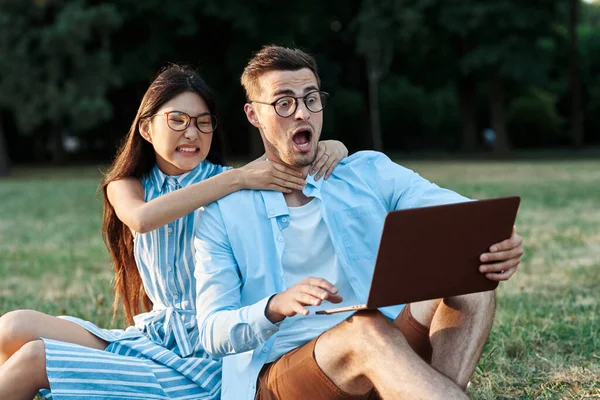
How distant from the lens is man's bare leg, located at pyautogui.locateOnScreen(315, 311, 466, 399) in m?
2.48

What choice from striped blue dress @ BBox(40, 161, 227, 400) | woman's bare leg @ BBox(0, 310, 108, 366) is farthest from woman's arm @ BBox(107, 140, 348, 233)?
woman's bare leg @ BBox(0, 310, 108, 366)

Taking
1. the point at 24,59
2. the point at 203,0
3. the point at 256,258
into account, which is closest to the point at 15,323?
the point at 256,258

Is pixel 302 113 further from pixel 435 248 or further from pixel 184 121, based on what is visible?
pixel 435 248

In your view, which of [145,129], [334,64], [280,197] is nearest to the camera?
[280,197]

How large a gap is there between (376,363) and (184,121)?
1507 millimetres

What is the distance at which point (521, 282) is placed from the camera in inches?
253

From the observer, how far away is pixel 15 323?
3.25 m

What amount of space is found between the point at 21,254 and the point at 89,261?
1.14 meters

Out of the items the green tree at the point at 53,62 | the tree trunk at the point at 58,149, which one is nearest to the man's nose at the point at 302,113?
the green tree at the point at 53,62

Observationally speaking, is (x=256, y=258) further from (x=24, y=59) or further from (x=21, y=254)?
(x=24, y=59)

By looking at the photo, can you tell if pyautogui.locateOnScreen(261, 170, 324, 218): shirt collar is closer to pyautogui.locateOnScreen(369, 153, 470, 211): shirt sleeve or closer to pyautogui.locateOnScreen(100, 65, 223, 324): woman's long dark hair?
pyautogui.locateOnScreen(369, 153, 470, 211): shirt sleeve

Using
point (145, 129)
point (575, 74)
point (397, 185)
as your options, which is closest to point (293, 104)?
point (397, 185)

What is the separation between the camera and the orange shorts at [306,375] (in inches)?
108

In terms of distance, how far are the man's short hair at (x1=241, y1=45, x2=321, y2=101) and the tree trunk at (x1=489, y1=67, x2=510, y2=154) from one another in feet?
93.7
